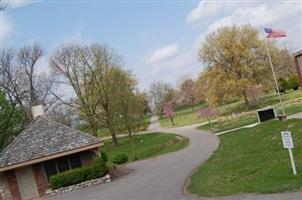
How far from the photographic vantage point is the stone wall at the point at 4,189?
102 feet

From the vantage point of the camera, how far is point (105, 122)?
5922cm

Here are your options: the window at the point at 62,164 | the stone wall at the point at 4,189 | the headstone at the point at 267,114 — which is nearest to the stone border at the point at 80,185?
the window at the point at 62,164

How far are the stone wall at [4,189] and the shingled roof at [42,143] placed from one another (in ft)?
3.88

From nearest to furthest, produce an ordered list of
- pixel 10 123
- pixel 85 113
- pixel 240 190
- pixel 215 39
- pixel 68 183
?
pixel 240 190 < pixel 68 183 < pixel 10 123 < pixel 85 113 < pixel 215 39

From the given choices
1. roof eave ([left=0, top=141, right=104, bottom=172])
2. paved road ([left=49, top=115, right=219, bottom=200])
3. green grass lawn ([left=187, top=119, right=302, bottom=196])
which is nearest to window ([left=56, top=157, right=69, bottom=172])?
roof eave ([left=0, top=141, right=104, bottom=172])

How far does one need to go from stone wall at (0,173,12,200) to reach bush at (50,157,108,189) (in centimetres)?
300

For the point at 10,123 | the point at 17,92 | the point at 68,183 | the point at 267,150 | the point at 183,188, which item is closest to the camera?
the point at 183,188

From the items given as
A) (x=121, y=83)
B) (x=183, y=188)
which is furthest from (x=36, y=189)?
(x=121, y=83)

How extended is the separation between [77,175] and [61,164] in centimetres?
273

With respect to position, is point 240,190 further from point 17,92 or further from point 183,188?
point 17,92

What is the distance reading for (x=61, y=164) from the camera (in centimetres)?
3253

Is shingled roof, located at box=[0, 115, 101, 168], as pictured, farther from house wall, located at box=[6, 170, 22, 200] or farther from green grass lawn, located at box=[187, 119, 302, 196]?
green grass lawn, located at box=[187, 119, 302, 196]

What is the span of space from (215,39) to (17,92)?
2676 centimetres

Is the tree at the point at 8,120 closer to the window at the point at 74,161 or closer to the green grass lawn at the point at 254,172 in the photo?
the window at the point at 74,161
